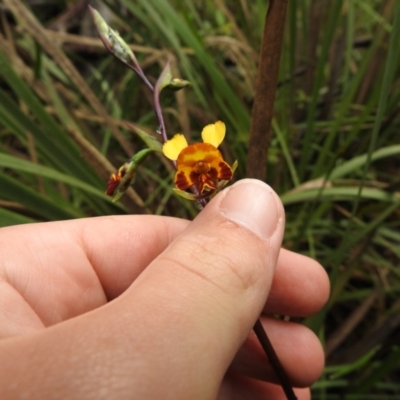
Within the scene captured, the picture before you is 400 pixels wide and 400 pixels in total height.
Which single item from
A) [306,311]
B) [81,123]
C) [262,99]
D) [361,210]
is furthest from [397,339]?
[81,123]

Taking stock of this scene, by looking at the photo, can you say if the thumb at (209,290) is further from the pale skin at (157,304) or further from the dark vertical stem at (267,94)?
the dark vertical stem at (267,94)

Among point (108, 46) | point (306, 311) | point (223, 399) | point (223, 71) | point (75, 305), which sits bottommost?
point (223, 399)

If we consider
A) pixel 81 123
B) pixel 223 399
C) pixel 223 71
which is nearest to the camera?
pixel 223 399

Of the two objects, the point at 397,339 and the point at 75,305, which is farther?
the point at 397,339

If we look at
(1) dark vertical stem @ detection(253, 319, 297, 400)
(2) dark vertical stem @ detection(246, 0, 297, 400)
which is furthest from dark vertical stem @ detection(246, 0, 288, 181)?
(1) dark vertical stem @ detection(253, 319, 297, 400)

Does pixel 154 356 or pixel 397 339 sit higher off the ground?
pixel 154 356

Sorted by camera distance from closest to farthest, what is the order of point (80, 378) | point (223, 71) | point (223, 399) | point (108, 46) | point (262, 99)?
point (80, 378) < point (108, 46) < point (262, 99) < point (223, 399) < point (223, 71)

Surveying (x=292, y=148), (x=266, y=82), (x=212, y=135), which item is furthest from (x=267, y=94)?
(x=292, y=148)

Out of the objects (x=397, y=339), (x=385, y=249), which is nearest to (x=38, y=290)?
(x=397, y=339)

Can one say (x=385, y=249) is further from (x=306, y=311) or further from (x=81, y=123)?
(x=81, y=123)
